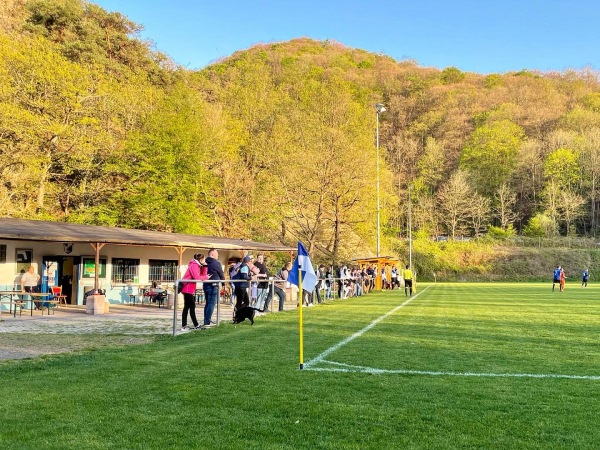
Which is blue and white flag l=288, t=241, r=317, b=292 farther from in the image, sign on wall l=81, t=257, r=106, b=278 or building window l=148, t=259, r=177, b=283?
building window l=148, t=259, r=177, b=283

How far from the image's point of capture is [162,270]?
83.5 feet

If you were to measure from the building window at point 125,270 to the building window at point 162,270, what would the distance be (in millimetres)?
828

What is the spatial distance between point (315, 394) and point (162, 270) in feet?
67.9

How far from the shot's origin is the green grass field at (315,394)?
446 centimetres

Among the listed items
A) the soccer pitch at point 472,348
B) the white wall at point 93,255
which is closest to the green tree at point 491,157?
the white wall at point 93,255

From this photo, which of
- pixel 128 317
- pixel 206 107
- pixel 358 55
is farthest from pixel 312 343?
pixel 358 55

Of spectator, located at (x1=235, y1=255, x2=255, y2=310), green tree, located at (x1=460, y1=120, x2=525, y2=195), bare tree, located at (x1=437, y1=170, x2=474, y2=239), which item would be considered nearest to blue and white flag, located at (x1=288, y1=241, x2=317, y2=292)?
spectator, located at (x1=235, y1=255, x2=255, y2=310)

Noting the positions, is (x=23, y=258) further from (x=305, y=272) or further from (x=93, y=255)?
(x=305, y=272)

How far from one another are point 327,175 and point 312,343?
2692 cm

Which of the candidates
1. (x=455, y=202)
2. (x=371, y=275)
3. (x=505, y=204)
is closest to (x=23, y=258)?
(x=371, y=275)

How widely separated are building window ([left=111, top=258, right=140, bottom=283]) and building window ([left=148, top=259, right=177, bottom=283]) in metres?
0.83

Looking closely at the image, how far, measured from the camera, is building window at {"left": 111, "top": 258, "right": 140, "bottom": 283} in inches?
911

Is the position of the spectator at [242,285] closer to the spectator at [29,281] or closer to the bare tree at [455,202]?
the spectator at [29,281]

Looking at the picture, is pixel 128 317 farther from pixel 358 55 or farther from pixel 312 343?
pixel 358 55
